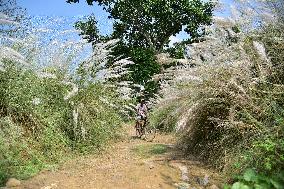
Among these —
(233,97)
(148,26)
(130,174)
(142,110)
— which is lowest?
(130,174)

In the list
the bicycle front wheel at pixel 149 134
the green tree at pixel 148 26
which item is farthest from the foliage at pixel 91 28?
the bicycle front wheel at pixel 149 134

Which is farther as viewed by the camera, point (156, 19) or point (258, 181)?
point (156, 19)

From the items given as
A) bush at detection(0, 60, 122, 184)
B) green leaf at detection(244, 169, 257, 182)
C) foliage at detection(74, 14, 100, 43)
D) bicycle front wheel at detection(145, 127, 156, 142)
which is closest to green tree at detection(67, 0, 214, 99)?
foliage at detection(74, 14, 100, 43)

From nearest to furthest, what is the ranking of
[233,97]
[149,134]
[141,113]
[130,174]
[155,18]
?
[130,174] < [233,97] < [141,113] < [149,134] < [155,18]

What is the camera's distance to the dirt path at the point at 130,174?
6879 millimetres

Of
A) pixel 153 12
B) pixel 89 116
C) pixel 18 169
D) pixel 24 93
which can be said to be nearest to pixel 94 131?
pixel 89 116

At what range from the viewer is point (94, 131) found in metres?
10.2

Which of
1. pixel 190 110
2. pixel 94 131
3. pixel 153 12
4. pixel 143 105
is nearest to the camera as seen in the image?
pixel 190 110

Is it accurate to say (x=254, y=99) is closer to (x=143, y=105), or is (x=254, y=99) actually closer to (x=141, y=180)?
(x=141, y=180)

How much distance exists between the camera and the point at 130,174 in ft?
24.0

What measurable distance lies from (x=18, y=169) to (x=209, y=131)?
3.14m

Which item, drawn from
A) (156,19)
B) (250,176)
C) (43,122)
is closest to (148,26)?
(156,19)

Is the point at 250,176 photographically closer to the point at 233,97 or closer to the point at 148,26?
the point at 233,97

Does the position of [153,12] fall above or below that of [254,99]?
above
